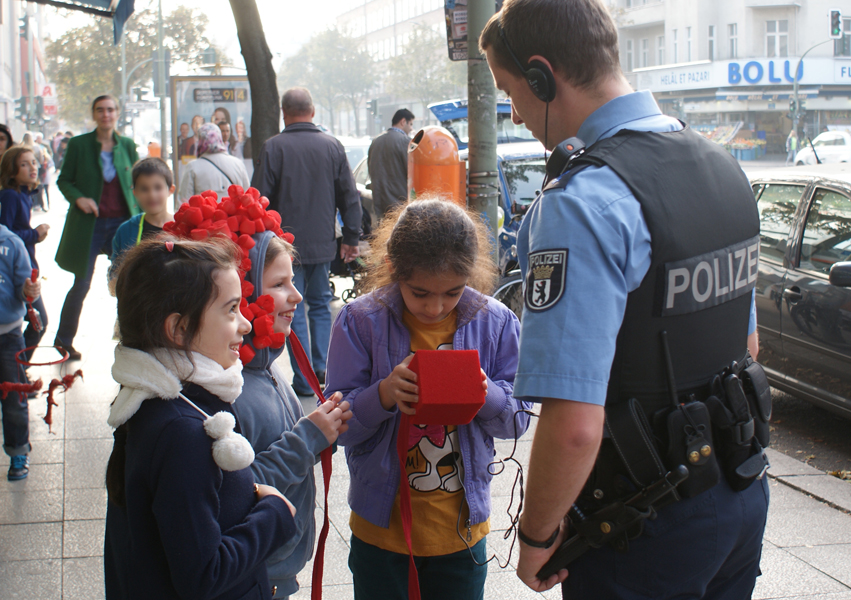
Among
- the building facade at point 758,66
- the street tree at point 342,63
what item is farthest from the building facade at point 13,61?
the building facade at point 758,66

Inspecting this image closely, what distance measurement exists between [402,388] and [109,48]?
4566cm

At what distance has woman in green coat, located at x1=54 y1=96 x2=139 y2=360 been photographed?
6805mm

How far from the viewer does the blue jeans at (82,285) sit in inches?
271

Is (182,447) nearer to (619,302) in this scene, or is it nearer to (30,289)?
(619,302)

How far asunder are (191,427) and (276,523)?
1.02 feet

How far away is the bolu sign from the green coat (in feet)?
150

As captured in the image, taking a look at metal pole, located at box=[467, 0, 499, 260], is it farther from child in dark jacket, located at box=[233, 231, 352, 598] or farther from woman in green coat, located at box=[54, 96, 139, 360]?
woman in green coat, located at box=[54, 96, 139, 360]

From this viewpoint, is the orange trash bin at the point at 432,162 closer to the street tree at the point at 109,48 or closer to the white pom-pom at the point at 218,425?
the white pom-pom at the point at 218,425

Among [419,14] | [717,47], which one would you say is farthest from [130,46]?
[419,14]

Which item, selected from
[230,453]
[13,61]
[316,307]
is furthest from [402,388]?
[13,61]

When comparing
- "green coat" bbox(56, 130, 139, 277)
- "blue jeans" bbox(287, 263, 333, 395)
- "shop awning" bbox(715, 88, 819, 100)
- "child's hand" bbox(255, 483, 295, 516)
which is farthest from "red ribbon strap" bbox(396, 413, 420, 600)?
"shop awning" bbox(715, 88, 819, 100)

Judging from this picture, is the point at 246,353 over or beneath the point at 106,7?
beneath

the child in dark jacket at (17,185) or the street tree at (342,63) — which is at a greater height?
the street tree at (342,63)

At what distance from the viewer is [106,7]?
8.69m
